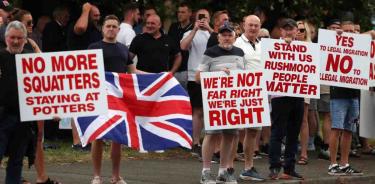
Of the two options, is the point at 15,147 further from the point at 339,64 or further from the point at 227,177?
the point at 339,64

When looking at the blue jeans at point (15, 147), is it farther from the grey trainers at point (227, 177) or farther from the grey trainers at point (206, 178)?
the grey trainers at point (227, 177)

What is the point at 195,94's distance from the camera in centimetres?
1739

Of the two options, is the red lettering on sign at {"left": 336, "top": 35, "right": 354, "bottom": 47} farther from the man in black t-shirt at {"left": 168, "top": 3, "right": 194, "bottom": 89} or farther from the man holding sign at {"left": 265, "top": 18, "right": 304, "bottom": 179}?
the man in black t-shirt at {"left": 168, "top": 3, "right": 194, "bottom": 89}

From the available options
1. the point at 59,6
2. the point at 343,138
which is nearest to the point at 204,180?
the point at 343,138

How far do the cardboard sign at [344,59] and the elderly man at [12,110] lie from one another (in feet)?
16.4

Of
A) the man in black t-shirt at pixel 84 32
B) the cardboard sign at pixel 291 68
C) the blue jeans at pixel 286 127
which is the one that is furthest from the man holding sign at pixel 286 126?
the man in black t-shirt at pixel 84 32

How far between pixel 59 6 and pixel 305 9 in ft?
18.9

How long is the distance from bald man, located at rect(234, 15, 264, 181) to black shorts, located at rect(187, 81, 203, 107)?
1848 mm

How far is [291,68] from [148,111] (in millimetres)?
2077

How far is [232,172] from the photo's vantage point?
14.2 meters

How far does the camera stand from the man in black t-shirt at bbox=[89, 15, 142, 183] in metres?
13.5

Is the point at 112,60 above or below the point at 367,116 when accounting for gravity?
above

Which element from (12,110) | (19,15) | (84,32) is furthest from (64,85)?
(84,32)

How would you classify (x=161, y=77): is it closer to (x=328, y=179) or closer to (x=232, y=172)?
(x=232, y=172)
